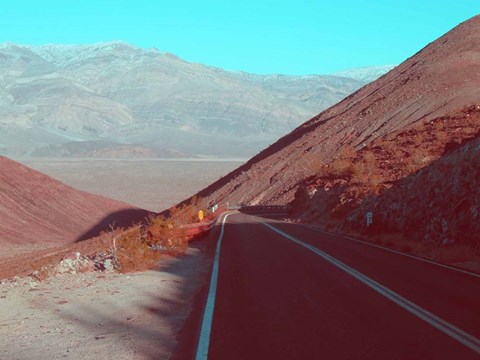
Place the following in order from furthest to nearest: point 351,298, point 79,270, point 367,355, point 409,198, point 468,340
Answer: point 409,198, point 79,270, point 351,298, point 468,340, point 367,355

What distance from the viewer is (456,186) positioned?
2178cm

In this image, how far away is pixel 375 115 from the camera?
227 feet

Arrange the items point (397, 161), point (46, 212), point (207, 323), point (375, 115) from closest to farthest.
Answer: point (207, 323) < point (397, 161) < point (46, 212) < point (375, 115)

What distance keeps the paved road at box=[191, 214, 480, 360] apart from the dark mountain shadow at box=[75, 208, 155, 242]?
1742 inches

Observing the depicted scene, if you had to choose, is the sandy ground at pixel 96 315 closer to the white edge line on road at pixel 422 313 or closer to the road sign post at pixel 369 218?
the white edge line on road at pixel 422 313

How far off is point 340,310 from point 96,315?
3.90 meters

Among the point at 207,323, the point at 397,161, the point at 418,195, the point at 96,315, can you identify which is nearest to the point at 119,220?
the point at 397,161

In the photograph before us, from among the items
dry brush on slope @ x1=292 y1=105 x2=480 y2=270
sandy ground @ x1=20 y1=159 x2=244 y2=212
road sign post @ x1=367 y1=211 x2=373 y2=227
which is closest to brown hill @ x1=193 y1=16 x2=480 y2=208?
dry brush on slope @ x1=292 y1=105 x2=480 y2=270

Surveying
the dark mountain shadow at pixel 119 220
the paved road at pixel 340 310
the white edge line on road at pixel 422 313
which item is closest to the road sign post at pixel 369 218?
the paved road at pixel 340 310

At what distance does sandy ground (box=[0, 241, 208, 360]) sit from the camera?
863 cm

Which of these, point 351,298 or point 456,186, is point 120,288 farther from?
point 456,186

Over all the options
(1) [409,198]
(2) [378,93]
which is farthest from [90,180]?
(1) [409,198]

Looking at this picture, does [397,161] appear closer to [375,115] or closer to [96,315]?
[375,115]

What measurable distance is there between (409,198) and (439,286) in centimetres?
1231
